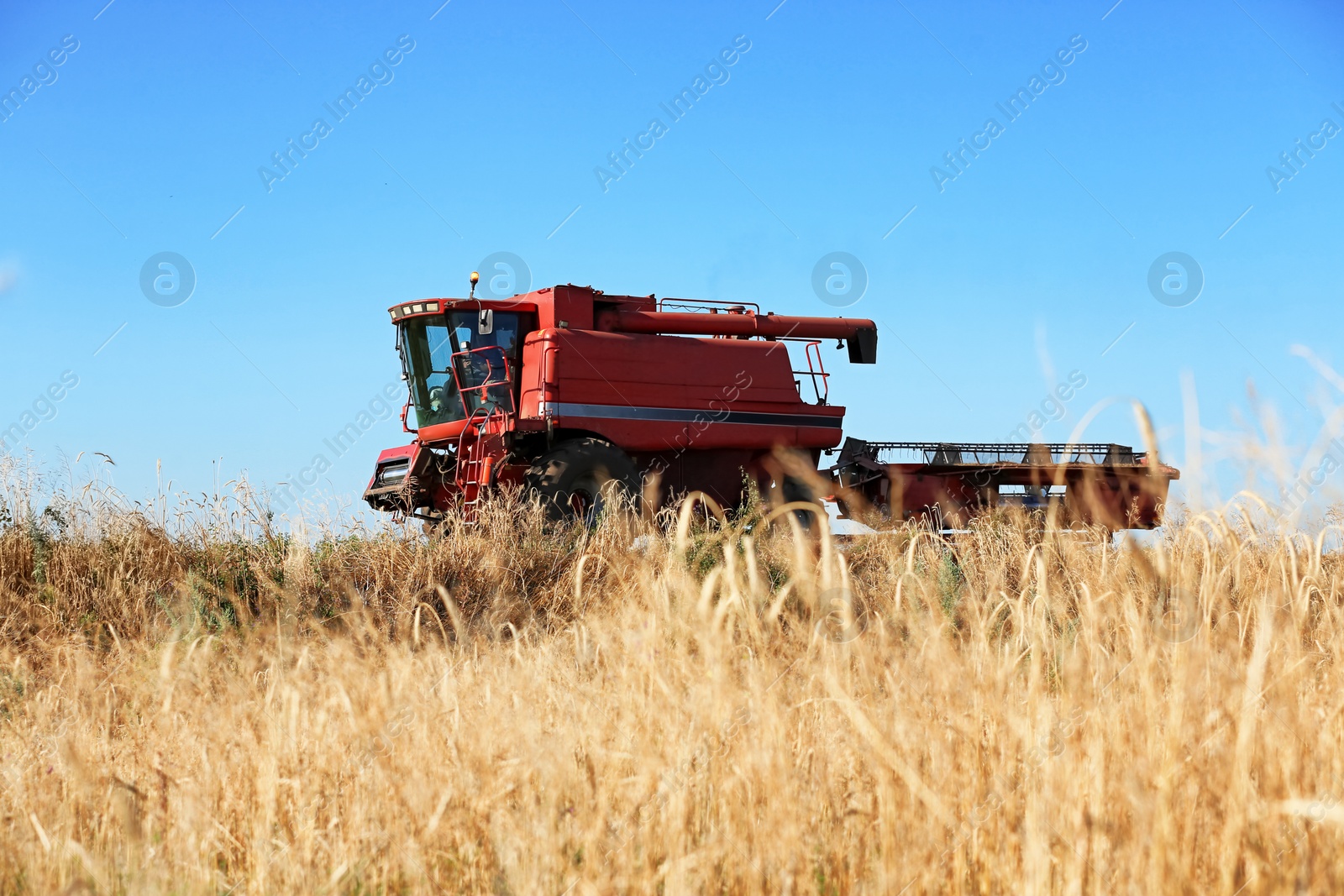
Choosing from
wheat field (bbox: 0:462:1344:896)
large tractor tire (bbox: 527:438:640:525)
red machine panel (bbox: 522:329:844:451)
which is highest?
red machine panel (bbox: 522:329:844:451)

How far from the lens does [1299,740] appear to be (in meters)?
3.04

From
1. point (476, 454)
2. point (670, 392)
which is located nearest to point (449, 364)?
point (476, 454)

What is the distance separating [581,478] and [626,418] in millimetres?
1207

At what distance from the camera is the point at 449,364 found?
1326cm

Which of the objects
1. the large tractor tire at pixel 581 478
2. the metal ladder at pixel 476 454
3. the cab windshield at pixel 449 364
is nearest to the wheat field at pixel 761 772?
the large tractor tire at pixel 581 478

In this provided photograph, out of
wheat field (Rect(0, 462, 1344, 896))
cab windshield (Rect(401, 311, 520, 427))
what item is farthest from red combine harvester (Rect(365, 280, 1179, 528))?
wheat field (Rect(0, 462, 1344, 896))

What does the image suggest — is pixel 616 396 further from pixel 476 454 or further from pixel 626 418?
pixel 476 454

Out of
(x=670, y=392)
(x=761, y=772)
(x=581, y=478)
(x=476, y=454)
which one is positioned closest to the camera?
(x=761, y=772)

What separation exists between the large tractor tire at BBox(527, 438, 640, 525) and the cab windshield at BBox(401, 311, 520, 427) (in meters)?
1.16

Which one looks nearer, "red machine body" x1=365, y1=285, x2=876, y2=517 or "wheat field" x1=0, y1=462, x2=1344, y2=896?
"wheat field" x1=0, y1=462, x2=1344, y2=896

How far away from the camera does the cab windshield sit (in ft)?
43.2

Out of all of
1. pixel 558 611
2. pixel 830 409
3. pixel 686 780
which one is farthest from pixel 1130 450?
pixel 686 780

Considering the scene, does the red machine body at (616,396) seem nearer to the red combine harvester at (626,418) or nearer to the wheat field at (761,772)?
the red combine harvester at (626,418)

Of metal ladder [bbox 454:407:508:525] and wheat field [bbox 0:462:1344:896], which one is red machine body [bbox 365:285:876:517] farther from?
wheat field [bbox 0:462:1344:896]
